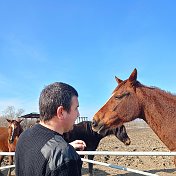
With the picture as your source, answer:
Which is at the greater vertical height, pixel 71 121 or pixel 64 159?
pixel 71 121

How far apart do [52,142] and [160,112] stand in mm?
2820

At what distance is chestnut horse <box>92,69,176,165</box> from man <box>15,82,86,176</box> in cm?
256

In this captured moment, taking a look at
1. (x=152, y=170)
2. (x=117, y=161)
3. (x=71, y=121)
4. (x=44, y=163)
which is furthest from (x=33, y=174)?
(x=117, y=161)

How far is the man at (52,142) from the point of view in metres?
1.35

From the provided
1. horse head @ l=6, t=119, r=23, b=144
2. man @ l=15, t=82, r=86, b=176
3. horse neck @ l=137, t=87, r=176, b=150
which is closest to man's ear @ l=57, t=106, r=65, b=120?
man @ l=15, t=82, r=86, b=176

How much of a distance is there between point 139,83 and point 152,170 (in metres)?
5.84

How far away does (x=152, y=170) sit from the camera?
30.8 feet

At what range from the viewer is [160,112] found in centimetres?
398

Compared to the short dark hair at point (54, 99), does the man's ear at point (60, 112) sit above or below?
below

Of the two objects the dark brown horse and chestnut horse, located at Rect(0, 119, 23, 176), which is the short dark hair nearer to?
the dark brown horse

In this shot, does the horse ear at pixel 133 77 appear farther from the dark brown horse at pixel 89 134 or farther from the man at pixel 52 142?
the dark brown horse at pixel 89 134

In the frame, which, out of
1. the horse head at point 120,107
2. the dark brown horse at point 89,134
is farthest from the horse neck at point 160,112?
the dark brown horse at point 89,134

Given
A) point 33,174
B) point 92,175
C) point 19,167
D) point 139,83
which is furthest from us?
point 92,175

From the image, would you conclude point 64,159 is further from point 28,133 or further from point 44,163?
point 28,133
